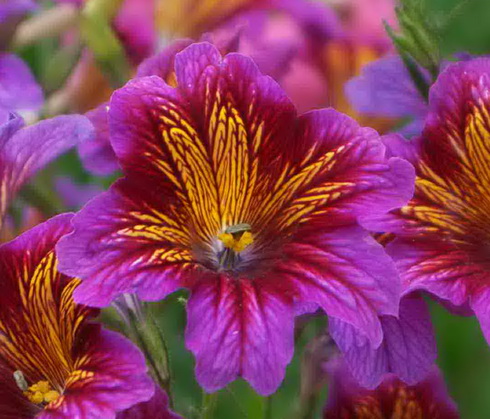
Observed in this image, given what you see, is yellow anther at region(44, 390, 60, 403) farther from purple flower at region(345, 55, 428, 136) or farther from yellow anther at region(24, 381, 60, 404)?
purple flower at region(345, 55, 428, 136)

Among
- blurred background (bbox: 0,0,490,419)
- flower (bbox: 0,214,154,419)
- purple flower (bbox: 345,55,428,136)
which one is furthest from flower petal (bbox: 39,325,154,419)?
purple flower (bbox: 345,55,428,136)

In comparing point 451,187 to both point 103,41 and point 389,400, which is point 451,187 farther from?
point 103,41

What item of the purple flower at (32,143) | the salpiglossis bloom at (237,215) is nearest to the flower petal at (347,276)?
the salpiglossis bloom at (237,215)

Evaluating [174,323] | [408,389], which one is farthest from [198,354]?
[174,323]

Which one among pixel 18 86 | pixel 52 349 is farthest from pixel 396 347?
pixel 18 86

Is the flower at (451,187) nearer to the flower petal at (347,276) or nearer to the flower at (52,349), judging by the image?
the flower petal at (347,276)

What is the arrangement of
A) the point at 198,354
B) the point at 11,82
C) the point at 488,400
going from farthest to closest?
the point at 488,400, the point at 11,82, the point at 198,354

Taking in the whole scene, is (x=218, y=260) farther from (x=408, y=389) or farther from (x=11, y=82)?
(x=11, y=82)
